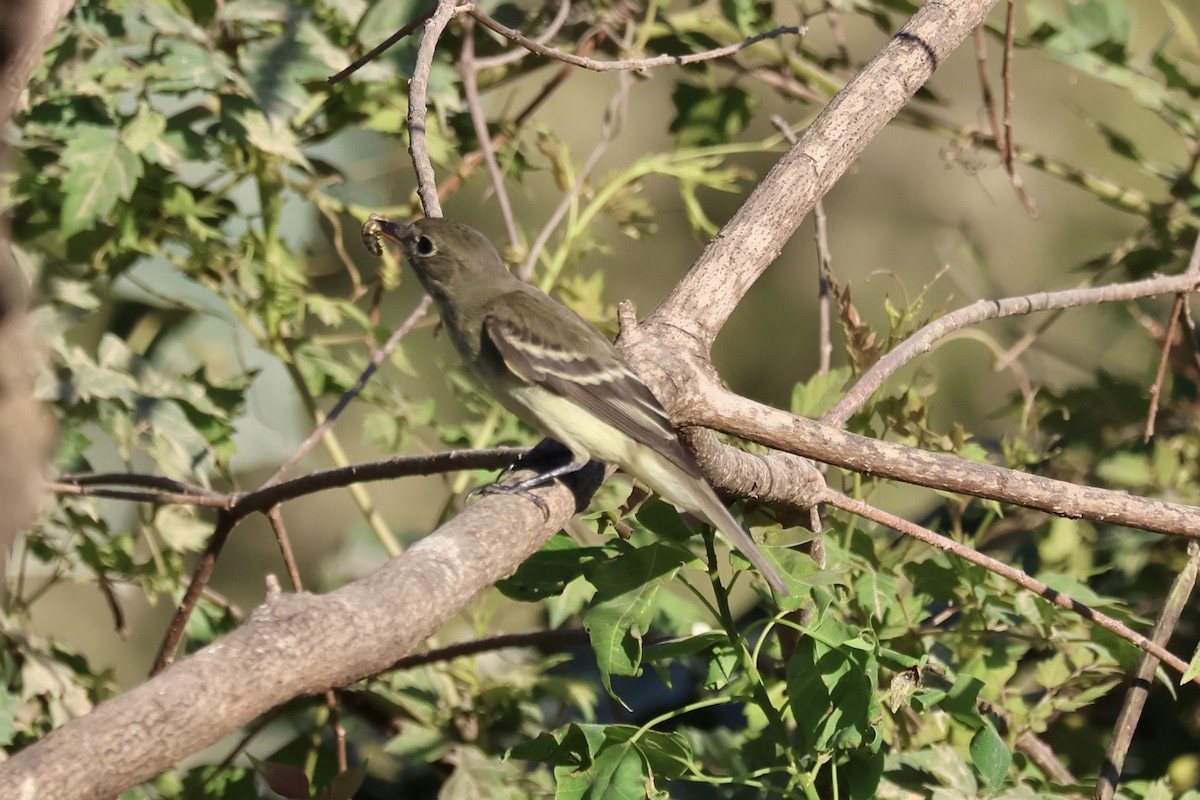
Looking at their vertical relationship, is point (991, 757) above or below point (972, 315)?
below

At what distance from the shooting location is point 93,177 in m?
2.90

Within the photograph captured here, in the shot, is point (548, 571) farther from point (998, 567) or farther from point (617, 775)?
point (998, 567)

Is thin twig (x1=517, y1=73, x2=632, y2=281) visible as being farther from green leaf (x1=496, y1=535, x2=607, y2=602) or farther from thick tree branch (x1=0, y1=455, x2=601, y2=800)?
thick tree branch (x1=0, y1=455, x2=601, y2=800)

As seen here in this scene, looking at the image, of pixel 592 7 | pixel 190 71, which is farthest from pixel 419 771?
pixel 592 7

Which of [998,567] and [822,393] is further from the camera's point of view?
[822,393]

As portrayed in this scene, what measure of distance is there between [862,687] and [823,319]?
124 cm

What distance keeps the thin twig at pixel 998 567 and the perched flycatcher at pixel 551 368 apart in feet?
0.76

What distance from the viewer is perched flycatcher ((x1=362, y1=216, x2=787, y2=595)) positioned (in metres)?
2.38

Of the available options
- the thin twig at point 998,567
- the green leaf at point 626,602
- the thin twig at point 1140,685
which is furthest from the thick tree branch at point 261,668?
the thin twig at point 1140,685

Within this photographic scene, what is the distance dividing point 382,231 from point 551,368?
0.67 metres

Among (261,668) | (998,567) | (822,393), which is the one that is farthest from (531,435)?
(261,668)

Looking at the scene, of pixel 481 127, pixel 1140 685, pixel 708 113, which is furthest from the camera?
pixel 708 113

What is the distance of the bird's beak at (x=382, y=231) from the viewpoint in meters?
3.21

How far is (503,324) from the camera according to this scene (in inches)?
120
